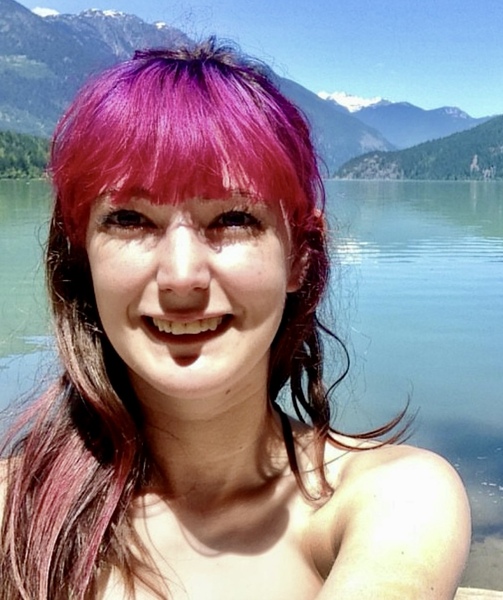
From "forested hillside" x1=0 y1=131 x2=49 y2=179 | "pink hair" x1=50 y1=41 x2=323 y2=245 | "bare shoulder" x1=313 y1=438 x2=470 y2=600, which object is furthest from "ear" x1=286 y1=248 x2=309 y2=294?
"forested hillside" x1=0 y1=131 x2=49 y2=179

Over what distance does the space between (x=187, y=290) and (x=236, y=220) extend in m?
0.19

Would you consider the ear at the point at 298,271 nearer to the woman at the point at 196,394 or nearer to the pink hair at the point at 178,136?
the woman at the point at 196,394

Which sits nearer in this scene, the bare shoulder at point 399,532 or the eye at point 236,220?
the bare shoulder at point 399,532

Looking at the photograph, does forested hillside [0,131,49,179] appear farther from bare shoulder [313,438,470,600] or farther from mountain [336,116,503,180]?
mountain [336,116,503,180]

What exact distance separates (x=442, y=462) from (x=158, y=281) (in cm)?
65

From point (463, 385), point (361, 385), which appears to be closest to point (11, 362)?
point (361, 385)

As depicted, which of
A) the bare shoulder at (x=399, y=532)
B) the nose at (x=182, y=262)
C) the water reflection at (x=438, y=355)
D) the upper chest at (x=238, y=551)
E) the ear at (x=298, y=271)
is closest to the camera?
the bare shoulder at (x=399, y=532)

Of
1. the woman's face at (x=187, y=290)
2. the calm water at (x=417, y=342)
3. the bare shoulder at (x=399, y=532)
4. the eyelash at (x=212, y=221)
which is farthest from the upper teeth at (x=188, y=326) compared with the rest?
the calm water at (x=417, y=342)

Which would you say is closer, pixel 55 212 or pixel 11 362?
pixel 55 212

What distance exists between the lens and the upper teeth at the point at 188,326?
4.92 feet

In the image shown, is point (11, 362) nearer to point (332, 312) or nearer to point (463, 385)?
point (463, 385)

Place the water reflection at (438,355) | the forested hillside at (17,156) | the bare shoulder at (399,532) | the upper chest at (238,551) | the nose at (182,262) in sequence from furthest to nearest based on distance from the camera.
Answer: the forested hillside at (17,156) → the water reflection at (438,355) → the upper chest at (238,551) → the nose at (182,262) → the bare shoulder at (399,532)

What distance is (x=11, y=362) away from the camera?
9.08 meters

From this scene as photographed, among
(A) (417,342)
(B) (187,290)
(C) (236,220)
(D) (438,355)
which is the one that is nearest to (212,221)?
(C) (236,220)
